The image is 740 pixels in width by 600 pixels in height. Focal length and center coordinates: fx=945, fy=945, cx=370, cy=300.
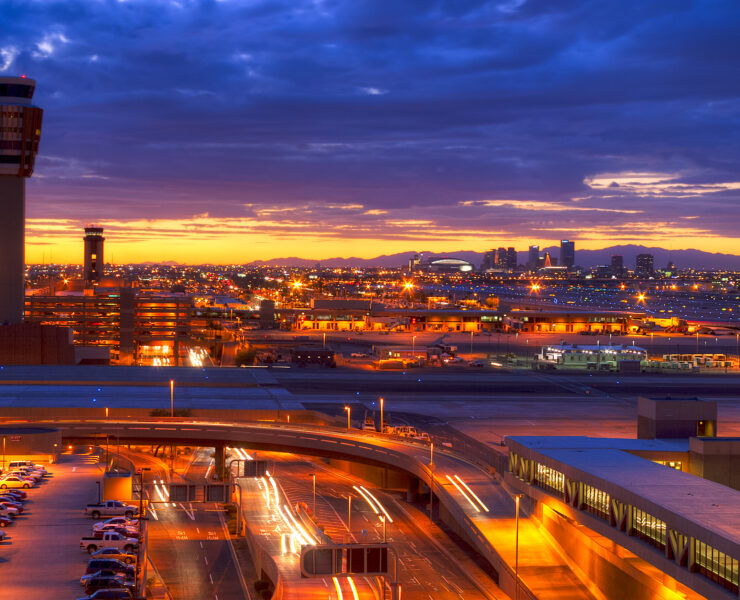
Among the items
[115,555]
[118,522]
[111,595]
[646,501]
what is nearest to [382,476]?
[118,522]

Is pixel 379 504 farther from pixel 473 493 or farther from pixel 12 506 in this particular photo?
pixel 12 506

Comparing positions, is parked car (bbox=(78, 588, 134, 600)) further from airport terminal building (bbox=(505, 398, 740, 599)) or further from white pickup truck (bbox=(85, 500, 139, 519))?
airport terminal building (bbox=(505, 398, 740, 599))

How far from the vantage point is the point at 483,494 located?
38.1 m

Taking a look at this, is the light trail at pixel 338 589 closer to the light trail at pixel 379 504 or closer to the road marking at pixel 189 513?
the light trail at pixel 379 504

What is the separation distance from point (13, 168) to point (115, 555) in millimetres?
62059

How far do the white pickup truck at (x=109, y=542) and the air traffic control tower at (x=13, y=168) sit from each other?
58599 millimetres

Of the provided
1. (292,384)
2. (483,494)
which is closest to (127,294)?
(292,384)

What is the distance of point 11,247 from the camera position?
84.9m

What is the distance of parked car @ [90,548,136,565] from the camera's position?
99.6 ft

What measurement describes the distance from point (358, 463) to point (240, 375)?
26.5 m

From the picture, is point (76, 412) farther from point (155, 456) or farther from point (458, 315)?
point (458, 315)

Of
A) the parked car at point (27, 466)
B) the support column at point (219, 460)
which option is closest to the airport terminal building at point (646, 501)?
the support column at point (219, 460)

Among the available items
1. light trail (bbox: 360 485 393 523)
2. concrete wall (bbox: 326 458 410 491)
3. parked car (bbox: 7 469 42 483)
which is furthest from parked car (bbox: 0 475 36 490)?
concrete wall (bbox: 326 458 410 491)

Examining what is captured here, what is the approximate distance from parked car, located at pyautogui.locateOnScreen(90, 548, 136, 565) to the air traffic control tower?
198 ft
